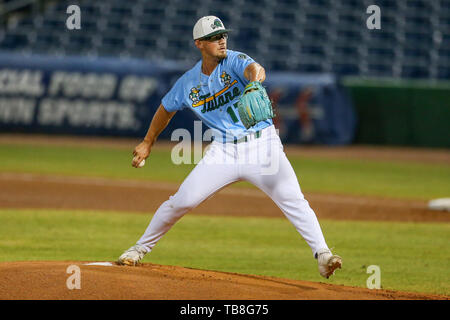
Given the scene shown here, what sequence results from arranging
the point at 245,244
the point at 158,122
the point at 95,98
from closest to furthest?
the point at 158,122 < the point at 245,244 < the point at 95,98

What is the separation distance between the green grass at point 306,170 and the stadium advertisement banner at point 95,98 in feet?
4.29

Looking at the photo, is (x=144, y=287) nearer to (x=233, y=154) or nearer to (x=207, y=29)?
(x=233, y=154)

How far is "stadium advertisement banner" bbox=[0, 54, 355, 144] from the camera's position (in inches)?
791

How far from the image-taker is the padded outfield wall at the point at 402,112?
767 inches

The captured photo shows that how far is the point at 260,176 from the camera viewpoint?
590 centimetres

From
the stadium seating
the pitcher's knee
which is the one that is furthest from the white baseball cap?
the stadium seating

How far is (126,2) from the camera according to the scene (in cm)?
2467

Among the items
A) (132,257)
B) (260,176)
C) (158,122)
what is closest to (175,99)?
(158,122)

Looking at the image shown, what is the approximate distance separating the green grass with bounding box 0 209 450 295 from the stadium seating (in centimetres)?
1189

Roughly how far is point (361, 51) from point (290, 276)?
1585cm

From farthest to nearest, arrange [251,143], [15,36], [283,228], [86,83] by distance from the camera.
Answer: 1. [15,36]
2. [86,83]
3. [283,228]
4. [251,143]

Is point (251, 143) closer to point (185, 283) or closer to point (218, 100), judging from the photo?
point (218, 100)

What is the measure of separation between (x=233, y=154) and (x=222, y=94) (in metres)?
0.46
